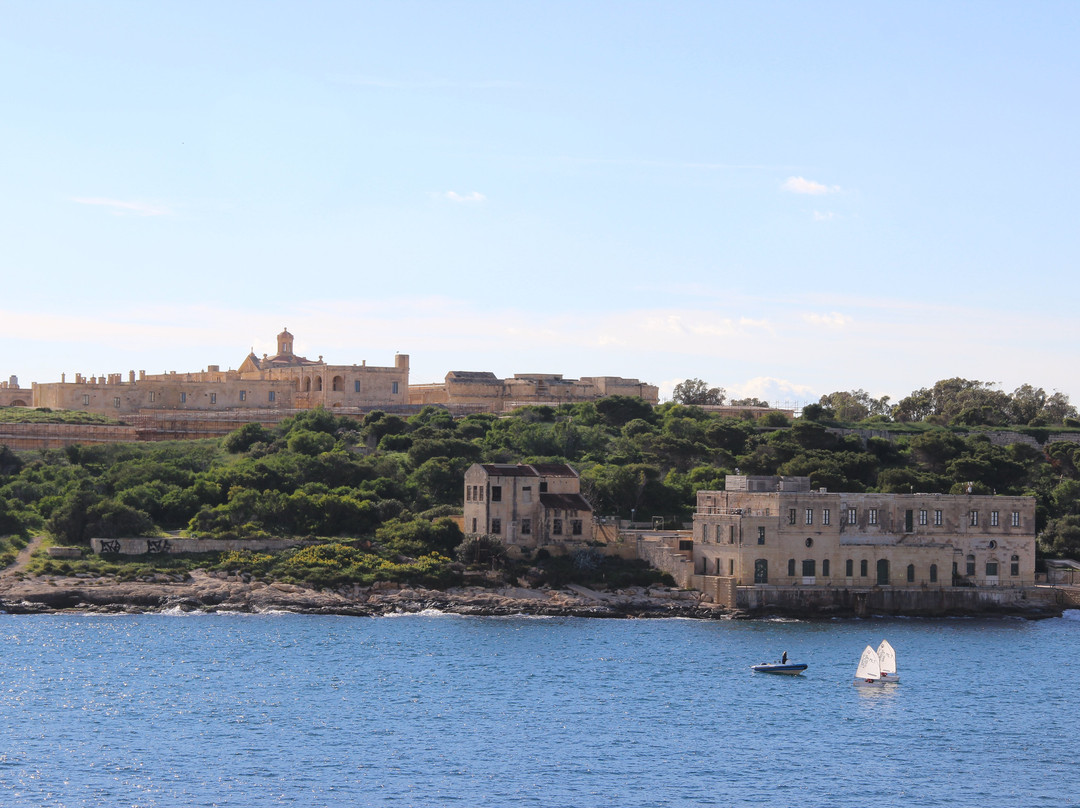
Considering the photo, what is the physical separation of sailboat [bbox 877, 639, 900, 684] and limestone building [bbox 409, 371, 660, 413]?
65404 mm

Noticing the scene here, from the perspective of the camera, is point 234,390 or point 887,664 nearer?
point 887,664

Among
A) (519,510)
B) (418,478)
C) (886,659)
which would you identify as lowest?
(886,659)

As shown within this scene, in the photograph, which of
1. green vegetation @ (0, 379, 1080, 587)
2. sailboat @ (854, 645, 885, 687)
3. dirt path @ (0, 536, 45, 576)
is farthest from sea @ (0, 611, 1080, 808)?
dirt path @ (0, 536, 45, 576)

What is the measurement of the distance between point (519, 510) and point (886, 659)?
70.3 feet

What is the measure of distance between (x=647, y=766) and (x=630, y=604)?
84.4 feet

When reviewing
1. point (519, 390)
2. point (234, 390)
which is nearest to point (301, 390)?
point (234, 390)

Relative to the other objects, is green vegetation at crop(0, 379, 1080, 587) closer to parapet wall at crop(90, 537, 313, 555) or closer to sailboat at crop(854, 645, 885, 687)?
parapet wall at crop(90, 537, 313, 555)

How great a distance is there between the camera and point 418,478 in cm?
8006

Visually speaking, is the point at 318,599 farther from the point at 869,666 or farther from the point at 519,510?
the point at 869,666

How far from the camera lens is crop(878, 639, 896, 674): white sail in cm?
5433

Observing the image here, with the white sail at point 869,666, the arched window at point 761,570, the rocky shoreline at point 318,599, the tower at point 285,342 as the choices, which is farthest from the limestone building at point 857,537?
the tower at point 285,342

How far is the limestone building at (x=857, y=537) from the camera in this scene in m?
67.8

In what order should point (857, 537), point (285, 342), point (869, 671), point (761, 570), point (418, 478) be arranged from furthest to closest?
1. point (285, 342)
2. point (418, 478)
3. point (857, 537)
4. point (761, 570)
5. point (869, 671)

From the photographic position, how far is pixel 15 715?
150ft
